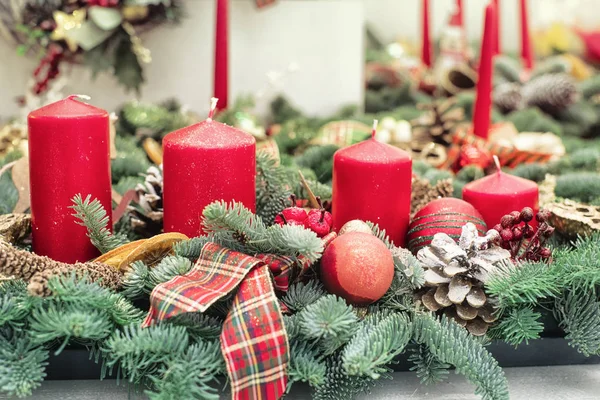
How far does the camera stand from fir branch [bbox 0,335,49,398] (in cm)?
50

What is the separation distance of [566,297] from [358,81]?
703 mm

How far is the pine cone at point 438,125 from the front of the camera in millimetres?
1121

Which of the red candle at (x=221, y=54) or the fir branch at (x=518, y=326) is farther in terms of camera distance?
the red candle at (x=221, y=54)

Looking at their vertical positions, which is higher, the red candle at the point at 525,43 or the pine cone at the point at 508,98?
the red candle at the point at 525,43

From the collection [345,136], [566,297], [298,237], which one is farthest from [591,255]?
[345,136]

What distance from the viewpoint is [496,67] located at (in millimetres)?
1477

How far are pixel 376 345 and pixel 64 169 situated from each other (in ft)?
1.04

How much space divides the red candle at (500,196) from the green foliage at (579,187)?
0.17 m

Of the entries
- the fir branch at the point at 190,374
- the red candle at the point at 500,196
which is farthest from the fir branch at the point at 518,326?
the fir branch at the point at 190,374

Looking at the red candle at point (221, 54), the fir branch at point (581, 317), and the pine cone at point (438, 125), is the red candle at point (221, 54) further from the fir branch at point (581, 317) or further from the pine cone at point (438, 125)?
the fir branch at point (581, 317)

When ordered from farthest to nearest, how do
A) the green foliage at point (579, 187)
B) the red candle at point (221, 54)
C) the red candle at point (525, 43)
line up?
the red candle at point (525, 43), the red candle at point (221, 54), the green foliage at point (579, 187)

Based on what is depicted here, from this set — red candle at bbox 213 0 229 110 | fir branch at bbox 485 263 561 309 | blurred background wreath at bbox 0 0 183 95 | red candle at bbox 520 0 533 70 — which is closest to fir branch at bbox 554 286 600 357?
fir branch at bbox 485 263 561 309

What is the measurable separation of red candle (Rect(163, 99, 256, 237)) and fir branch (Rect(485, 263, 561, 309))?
0.23m

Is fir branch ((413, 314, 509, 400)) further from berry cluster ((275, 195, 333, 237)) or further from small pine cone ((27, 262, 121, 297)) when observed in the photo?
small pine cone ((27, 262, 121, 297))
